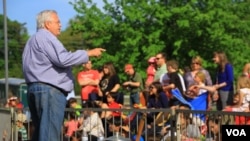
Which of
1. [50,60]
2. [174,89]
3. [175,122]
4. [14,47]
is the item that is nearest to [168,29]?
[174,89]

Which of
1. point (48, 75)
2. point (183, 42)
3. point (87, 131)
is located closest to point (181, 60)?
point (183, 42)

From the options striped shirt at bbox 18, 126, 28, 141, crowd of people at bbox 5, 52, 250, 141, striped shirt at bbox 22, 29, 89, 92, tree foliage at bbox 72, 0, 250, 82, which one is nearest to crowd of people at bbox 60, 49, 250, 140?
crowd of people at bbox 5, 52, 250, 141

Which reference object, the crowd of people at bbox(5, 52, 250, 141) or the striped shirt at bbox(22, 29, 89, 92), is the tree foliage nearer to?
the crowd of people at bbox(5, 52, 250, 141)

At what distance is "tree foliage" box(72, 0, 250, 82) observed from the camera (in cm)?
4756

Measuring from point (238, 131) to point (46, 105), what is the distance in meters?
2.21

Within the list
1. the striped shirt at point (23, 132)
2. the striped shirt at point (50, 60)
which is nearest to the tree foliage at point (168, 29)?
the striped shirt at point (23, 132)

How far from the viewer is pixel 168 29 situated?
160ft

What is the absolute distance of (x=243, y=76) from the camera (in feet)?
41.8

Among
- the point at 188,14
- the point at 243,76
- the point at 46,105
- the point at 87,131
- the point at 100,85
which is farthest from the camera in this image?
the point at 188,14

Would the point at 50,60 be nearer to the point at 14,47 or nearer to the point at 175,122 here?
the point at 175,122

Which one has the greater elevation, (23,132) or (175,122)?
(175,122)

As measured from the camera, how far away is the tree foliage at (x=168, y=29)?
156 ft

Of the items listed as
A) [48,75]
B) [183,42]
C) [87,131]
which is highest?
[183,42]

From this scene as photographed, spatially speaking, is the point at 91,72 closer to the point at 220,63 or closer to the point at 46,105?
the point at 220,63
